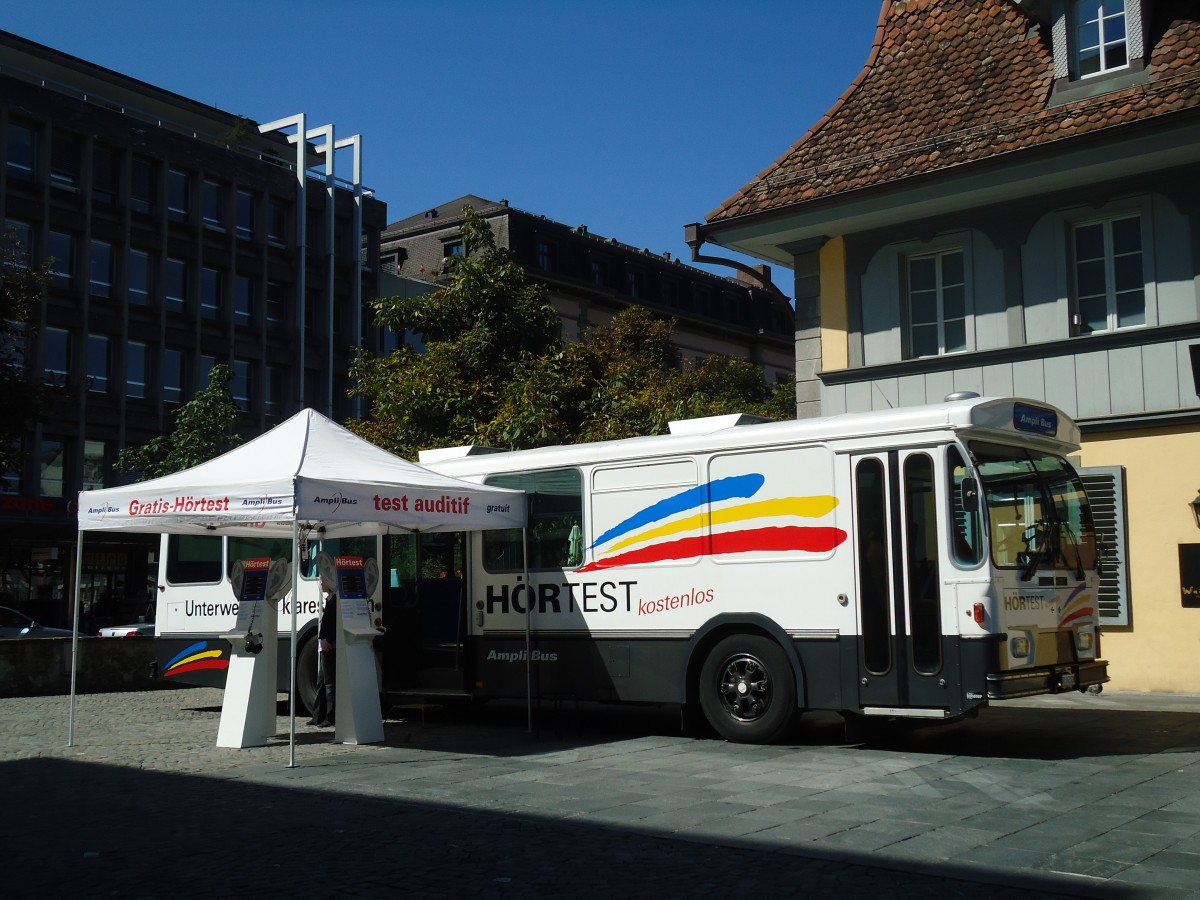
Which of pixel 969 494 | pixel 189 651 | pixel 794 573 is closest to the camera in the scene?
pixel 969 494

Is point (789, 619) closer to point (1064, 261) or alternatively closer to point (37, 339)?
point (1064, 261)

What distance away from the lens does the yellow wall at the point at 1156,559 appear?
1557 centimetres

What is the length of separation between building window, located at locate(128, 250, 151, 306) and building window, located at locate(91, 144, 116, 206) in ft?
6.60

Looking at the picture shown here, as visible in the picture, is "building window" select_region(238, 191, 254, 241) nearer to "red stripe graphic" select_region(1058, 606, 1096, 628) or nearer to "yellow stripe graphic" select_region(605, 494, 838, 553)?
"yellow stripe graphic" select_region(605, 494, 838, 553)

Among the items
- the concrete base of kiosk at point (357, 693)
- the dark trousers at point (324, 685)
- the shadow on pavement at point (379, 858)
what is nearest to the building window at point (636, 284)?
the dark trousers at point (324, 685)

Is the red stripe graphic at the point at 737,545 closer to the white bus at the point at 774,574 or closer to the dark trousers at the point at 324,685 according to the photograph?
the white bus at the point at 774,574

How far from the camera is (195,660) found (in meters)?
16.6

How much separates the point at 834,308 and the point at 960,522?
832 centimetres

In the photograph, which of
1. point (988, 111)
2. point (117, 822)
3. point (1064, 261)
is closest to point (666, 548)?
point (117, 822)

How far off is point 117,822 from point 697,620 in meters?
5.72

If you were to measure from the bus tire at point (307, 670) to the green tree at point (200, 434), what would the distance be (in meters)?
20.4

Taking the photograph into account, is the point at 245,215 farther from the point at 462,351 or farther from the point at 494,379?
the point at 494,379

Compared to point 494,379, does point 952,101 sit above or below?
above

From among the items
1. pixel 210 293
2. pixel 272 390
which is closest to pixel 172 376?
pixel 210 293
